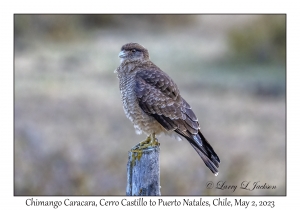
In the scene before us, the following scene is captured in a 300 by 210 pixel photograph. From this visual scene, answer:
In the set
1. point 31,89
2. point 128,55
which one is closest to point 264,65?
point 31,89

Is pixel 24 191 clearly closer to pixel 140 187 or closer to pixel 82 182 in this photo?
pixel 82 182

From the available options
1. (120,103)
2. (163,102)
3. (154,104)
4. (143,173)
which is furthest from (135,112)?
(120,103)

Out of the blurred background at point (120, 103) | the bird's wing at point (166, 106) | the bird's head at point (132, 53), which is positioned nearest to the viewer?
the bird's wing at point (166, 106)

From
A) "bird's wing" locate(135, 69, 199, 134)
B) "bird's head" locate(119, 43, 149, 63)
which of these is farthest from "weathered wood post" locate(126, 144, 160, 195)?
"bird's head" locate(119, 43, 149, 63)

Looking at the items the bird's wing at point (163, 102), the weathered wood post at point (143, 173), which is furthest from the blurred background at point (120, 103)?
the weathered wood post at point (143, 173)

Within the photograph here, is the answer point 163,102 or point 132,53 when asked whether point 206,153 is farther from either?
point 132,53

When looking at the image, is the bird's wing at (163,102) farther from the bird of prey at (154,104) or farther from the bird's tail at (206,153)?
the bird's tail at (206,153)
